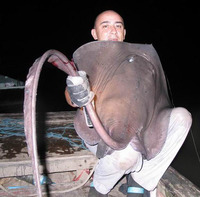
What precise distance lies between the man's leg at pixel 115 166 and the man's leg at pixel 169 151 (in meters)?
0.09

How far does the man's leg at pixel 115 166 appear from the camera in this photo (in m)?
0.82

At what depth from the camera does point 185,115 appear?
36.0 inches

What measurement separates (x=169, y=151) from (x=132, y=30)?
346 inches

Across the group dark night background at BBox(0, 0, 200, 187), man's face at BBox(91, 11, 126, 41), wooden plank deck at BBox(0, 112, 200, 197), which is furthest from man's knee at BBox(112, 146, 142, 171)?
dark night background at BBox(0, 0, 200, 187)

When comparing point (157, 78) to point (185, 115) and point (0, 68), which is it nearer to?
point (185, 115)

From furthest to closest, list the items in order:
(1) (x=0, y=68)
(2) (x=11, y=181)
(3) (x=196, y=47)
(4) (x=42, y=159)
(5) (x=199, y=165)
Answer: (1) (x=0, y=68)
(3) (x=196, y=47)
(5) (x=199, y=165)
(2) (x=11, y=181)
(4) (x=42, y=159)

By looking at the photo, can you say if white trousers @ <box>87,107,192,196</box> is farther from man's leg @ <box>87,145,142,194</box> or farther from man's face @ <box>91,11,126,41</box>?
man's face @ <box>91,11,126,41</box>

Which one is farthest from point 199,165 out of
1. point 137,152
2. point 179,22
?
point 179,22

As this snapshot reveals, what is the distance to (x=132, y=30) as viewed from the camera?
888 centimetres

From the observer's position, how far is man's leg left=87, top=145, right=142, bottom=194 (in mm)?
820

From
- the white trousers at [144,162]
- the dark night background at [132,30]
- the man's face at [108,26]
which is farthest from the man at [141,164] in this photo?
the dark night background at [132,30]

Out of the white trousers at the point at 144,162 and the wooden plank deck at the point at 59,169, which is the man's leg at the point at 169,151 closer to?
the white trousers at the point at 144,162

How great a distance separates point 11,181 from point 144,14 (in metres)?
8.36

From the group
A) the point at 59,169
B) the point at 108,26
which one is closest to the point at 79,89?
the point at 108,26
